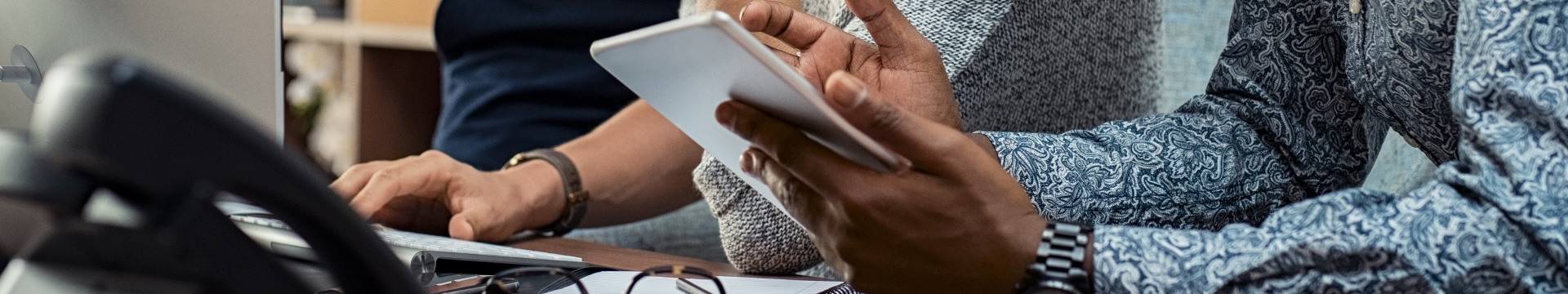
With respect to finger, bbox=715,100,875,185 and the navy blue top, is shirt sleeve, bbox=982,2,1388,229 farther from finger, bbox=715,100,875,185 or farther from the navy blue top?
the navy blue top

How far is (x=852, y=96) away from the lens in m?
0.51

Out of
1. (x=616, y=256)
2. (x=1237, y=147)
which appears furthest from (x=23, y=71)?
(x=1237, y=147)

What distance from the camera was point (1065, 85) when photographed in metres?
1.01

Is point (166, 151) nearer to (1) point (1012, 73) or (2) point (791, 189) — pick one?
(2) point (791, 189)

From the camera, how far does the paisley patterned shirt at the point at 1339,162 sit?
1.72 feet

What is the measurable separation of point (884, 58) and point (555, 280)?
0.27 m

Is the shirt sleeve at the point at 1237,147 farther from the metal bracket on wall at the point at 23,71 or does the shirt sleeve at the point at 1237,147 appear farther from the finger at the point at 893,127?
the metal bracket on wall at the point at 23,71

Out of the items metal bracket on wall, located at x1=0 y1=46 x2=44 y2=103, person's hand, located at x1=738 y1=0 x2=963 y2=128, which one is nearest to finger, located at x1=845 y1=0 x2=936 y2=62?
person's hand, located at x1=738 y1=0 x2=963 y2=128

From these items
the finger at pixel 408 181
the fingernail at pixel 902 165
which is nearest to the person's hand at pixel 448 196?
the finger at pixel 408 181

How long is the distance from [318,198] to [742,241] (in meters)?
0.62

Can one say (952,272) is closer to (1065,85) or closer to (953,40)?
(953,40)

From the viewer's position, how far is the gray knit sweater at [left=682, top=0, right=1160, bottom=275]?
2.92ft

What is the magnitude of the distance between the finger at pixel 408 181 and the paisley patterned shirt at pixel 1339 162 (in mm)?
492

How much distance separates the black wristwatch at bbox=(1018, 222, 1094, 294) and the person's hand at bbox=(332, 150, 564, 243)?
517 mm
